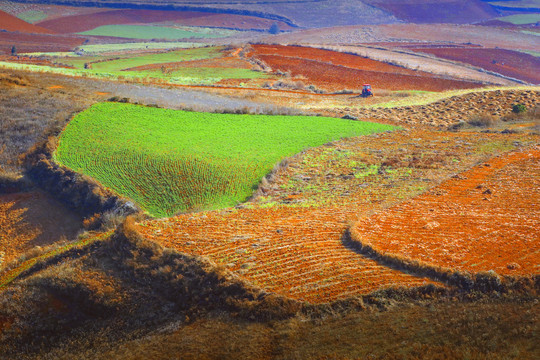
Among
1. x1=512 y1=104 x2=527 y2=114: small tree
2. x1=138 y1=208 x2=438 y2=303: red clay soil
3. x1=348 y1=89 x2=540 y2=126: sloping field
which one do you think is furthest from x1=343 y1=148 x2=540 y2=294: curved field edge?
x1=512 y1=104 x2=527 y2=114: small tree

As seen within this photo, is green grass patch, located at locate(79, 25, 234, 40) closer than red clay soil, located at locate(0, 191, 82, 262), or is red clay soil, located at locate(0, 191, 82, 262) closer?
red clay soil, located at locate(0, 191, 82, 262)

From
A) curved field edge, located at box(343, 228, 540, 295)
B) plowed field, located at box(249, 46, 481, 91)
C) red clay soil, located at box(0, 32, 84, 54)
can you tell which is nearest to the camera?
curved field edge, located at box(343, 228, 540, 295)

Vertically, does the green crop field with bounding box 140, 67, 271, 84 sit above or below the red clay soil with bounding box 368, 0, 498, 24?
below

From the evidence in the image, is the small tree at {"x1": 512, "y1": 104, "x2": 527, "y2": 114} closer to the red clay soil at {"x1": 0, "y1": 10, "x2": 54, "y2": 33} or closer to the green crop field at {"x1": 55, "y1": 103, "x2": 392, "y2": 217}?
the green crop field at {"x1": 55, "y1": 103, "x2": 392, "y2": 217}

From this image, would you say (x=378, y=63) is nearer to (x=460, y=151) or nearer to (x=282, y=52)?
(x=282, y=52)

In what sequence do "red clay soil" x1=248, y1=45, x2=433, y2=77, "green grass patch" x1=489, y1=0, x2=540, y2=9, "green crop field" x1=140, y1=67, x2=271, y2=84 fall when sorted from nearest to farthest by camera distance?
1. "green crop field" x1=140, y1=67, x2=271, y2=84
2. "red clay soil" x1=248, y1=45, x2=433, y2=77
3. "green grass patch" x1=489, y1=0, x2=540, y2=9

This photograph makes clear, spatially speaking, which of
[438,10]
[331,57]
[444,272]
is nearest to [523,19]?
[438,10]

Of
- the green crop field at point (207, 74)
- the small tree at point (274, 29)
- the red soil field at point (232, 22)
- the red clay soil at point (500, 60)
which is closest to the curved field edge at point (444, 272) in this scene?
the green crop field at point (207, 74)

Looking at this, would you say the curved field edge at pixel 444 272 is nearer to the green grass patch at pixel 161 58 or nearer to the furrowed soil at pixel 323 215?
the furrowed soil at pixel 323 215

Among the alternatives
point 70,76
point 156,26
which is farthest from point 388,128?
point 156,26
